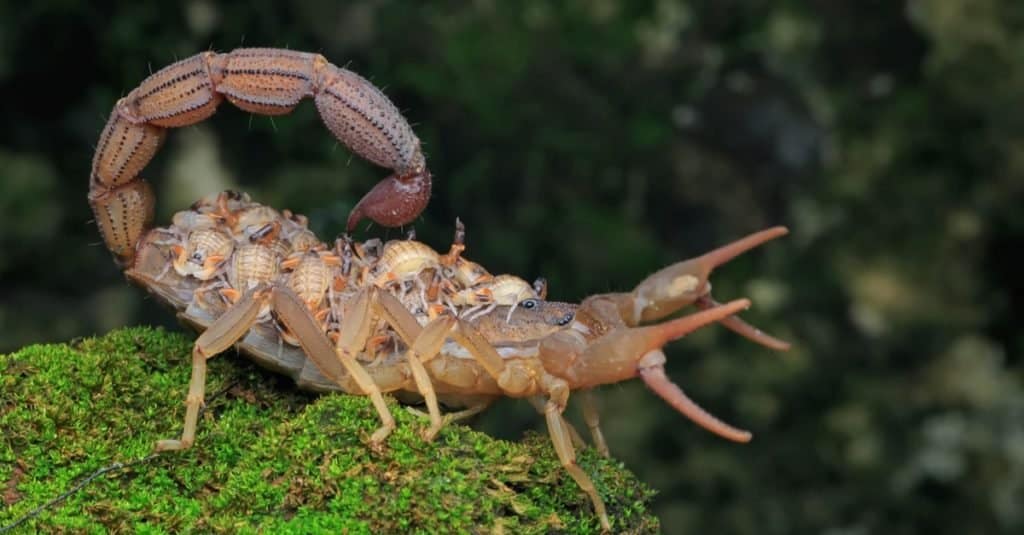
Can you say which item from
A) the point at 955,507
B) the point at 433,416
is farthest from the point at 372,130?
the point at 955,507

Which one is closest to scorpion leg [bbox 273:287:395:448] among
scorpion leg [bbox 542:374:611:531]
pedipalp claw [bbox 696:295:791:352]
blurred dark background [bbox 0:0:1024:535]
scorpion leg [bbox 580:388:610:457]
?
scorpion leg [bbox 542:374:611:531]

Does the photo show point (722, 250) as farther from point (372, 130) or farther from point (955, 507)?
point (955, 507)

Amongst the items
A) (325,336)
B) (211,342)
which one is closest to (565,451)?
(325,336)

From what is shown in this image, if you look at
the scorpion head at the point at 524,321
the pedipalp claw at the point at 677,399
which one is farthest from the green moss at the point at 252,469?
the pedipalp claw at the point at 677,399

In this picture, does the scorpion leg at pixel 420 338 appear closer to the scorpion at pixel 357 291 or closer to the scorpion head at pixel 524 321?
the scorpion at pixel 357 291

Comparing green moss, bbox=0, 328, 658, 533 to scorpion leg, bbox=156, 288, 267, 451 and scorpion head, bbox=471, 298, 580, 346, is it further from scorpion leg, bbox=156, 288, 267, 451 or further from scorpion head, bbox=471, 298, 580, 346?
scorpion head, bbox=471, 298, 580, 346

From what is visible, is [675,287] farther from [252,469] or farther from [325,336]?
[252,469]

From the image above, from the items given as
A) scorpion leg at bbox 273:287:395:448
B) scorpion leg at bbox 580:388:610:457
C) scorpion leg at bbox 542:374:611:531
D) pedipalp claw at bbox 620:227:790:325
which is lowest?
scorpion leg at bbox 273:287:395:448
